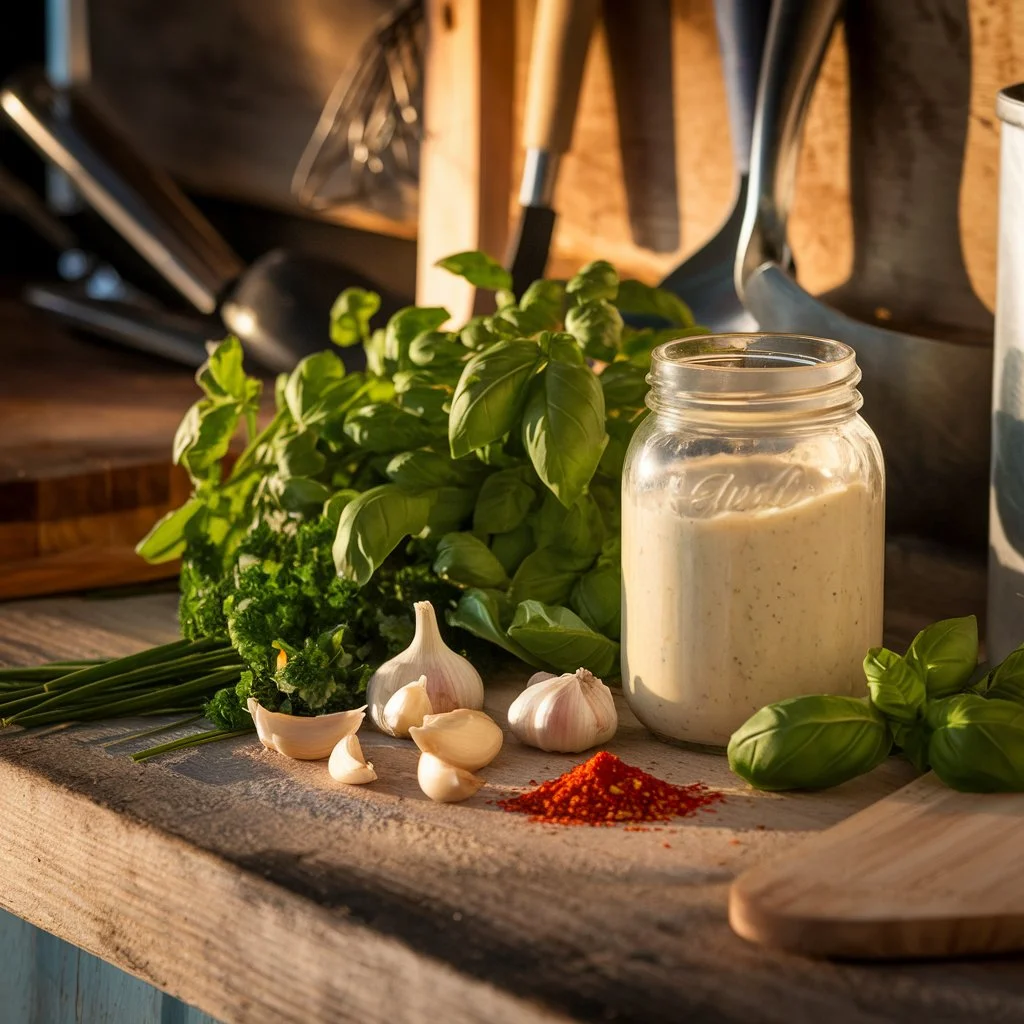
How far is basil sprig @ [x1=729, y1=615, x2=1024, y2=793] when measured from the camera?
28.8 inches

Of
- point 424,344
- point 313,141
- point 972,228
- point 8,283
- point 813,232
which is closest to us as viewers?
point 424,344

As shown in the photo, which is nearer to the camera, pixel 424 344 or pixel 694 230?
pixel 424 344

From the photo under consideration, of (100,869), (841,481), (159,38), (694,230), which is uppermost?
(159,38)

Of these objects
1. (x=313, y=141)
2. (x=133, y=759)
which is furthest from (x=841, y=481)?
(x=313, y=141)

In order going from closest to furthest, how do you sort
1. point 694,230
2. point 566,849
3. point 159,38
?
point 566,849, point 694,230, point 159,38

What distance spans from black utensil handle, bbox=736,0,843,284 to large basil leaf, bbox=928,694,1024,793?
0.49 metres

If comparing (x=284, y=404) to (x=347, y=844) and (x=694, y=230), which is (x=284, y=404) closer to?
(x=347, y=844)

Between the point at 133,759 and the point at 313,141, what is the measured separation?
3.46 feet

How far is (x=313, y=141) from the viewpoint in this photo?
5.66 ft

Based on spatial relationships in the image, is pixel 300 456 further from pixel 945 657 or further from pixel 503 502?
pixel 945 657

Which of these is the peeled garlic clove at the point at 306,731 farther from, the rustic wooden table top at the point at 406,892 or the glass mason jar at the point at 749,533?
the glass mason jar at the point at 749,533

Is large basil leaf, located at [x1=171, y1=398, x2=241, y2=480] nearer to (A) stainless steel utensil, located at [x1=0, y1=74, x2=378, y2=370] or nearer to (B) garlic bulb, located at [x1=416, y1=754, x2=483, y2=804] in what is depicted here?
(B) garlic bulb, located at [x1=416, y1=754, x2=483, y2=804]

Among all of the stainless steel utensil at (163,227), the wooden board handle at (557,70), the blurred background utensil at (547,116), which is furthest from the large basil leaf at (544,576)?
the stainless steel utensil at (163,227)

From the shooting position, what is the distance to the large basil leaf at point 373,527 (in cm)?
88
